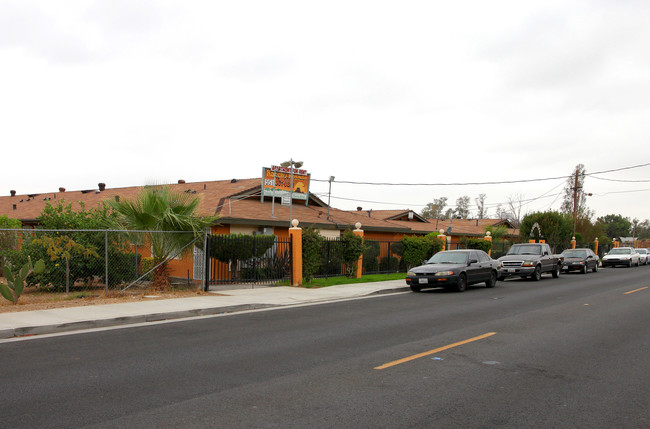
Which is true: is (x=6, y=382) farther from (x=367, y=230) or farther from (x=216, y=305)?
(x=367, y=230)

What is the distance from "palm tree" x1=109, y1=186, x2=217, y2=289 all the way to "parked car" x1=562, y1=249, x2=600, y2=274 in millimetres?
22392

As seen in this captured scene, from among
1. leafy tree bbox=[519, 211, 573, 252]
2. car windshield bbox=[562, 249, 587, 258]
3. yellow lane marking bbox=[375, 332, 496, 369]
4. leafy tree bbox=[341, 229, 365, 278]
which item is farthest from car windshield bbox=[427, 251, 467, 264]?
leafy tree bbox=[519, 211, 573, 252]

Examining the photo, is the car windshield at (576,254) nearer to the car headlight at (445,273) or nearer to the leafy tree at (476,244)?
A: the leafy tree at (476,244)

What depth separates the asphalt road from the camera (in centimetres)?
506

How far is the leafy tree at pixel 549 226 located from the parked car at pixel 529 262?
16722 millimetres

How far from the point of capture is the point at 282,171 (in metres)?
25.1

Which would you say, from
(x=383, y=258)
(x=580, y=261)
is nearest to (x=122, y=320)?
(x=383, y=258)

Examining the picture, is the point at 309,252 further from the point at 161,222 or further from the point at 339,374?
the point at 339,374

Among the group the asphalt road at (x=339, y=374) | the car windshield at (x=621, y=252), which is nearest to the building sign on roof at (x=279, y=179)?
the asphalt road at (x=339, y=374)

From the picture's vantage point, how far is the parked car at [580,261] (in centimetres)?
2992

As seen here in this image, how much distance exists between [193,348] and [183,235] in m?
7.92

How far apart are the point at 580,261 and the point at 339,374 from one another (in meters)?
27.5

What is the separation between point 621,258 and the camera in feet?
127

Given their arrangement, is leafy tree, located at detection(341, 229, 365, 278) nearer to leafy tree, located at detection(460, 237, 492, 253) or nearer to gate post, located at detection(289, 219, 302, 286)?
gate post, located at detection(289, 219, 302, 286)
